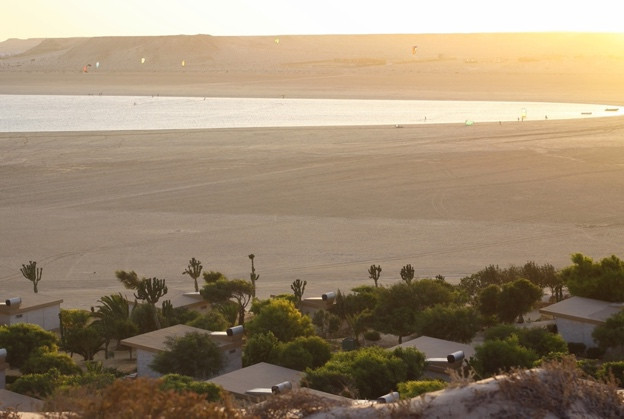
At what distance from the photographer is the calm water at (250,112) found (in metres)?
75.3

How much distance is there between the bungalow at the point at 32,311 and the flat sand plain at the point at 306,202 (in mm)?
2913

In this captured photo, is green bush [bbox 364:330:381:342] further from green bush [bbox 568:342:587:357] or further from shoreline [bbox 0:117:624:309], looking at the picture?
shoreline [bbox 0:117:624:309]

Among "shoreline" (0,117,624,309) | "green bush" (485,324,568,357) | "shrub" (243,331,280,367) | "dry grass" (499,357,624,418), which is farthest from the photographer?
"shoreline" (0,117,624,309)

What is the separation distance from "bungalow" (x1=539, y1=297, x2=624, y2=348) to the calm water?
51.9m

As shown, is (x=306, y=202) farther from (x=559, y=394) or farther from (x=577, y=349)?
(x=559, y=394)

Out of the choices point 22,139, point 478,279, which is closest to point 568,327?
point 478,279

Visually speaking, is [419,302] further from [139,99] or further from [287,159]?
[139,99]

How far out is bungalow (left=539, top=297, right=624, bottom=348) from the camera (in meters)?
20.3

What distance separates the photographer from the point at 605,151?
53219 mm

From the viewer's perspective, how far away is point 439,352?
18.4 meters

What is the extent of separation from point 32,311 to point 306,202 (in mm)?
19152

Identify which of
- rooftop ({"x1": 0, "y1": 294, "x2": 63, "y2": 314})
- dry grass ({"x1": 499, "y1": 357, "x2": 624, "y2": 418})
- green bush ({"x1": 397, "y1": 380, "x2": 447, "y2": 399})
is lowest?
green bush ({"x1": 397, "y1": 380, "x2": 447, "y2": 399})

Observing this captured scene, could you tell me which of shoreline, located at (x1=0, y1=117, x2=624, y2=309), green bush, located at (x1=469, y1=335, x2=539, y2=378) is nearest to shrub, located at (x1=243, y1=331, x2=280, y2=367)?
green bush, located at (x1=469, y1=335, x2=539, y2=378)

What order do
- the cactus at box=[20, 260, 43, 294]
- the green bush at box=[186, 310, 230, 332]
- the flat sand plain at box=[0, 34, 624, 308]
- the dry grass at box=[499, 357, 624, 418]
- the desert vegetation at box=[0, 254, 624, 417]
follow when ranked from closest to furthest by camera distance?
the dry grass at box=[499, 357, 624, 418] < the desert vegetation at box=[0, 254, 624, 417] < the green bush at box=[186, 310, 230, 332] < the cactus at box=[20, 260, 43, 294] < the flat sand plain at box=[0, 34, 624, 308]
